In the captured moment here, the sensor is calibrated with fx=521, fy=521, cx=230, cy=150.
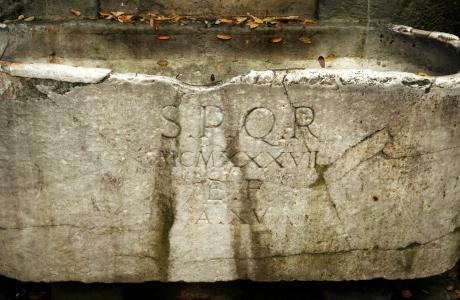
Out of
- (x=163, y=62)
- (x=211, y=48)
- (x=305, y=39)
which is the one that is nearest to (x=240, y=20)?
(x=211, y=48)

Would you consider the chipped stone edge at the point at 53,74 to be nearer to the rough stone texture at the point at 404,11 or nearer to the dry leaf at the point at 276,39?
the dry leaf at the point at 276,39

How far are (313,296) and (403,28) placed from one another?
150 centimetres

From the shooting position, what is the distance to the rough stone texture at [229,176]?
194 cm

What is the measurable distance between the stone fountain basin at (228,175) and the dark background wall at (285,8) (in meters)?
1.28

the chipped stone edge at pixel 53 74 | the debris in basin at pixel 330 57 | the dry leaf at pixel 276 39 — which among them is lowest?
the debris in basin at pixel 330 57

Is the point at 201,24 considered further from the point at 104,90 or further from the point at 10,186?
the point at 10,186

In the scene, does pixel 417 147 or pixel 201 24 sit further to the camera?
pixel 201 24

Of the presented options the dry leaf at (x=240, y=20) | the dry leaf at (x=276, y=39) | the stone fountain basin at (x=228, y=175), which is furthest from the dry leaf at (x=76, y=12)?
the stone fountain basin at (x=228, y=175)

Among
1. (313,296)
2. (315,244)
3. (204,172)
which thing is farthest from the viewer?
(313,296)

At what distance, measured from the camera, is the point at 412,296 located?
8.79ft

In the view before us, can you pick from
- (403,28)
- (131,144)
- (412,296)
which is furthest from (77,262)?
(403,28)

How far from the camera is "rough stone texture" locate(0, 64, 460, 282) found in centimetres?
194

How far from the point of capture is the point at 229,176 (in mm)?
2043

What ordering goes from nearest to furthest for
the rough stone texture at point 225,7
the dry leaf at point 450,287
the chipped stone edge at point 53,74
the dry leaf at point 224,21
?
the chipped stone edge at point 53,74, the dry leaf at point 450,287, the dry leaf at point 224,21, the rough stone texture at point 225,7
